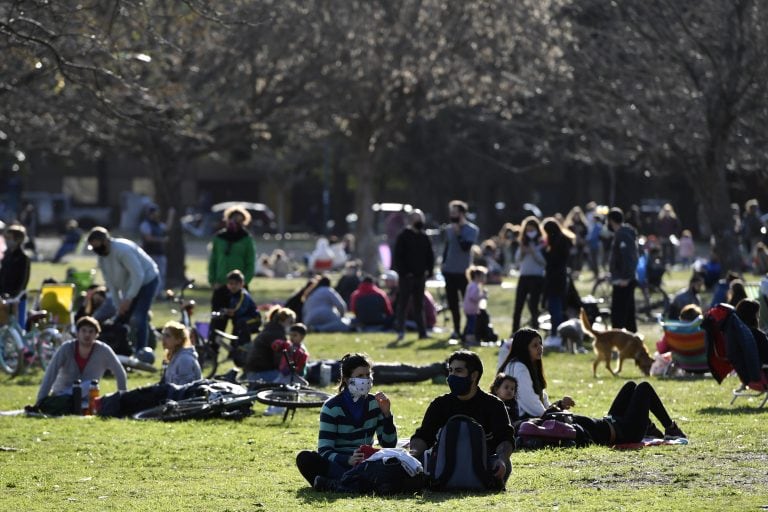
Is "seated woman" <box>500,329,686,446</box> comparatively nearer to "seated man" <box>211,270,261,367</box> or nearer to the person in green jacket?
"seated man" <box>211,270,261,367</box>

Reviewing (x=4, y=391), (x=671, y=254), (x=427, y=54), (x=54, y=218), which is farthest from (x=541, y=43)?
(x=54, y=218)

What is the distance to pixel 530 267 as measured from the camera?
24.7 meters

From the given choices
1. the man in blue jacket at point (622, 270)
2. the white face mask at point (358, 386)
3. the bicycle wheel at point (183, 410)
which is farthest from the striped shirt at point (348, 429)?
the man in blue jacket at point (622, 270)

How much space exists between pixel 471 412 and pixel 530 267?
13.5 meters

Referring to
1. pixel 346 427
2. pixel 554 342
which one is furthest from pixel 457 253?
pixel 346 427

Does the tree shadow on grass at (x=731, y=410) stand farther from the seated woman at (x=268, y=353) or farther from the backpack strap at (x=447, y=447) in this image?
the backpack strap at (x=447, y=447)

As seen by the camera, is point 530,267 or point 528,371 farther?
point 530,267

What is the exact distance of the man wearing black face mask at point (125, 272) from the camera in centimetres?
1992

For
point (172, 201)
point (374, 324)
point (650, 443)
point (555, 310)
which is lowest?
point (650, 443)

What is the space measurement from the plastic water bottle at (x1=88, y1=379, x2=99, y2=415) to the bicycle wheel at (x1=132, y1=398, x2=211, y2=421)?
1.67 feet

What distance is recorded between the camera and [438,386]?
19.2m

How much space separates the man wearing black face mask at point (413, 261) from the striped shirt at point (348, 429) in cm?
1329

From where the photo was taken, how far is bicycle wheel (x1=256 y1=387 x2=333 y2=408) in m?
15.4

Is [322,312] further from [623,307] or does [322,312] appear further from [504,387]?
[504,387]
